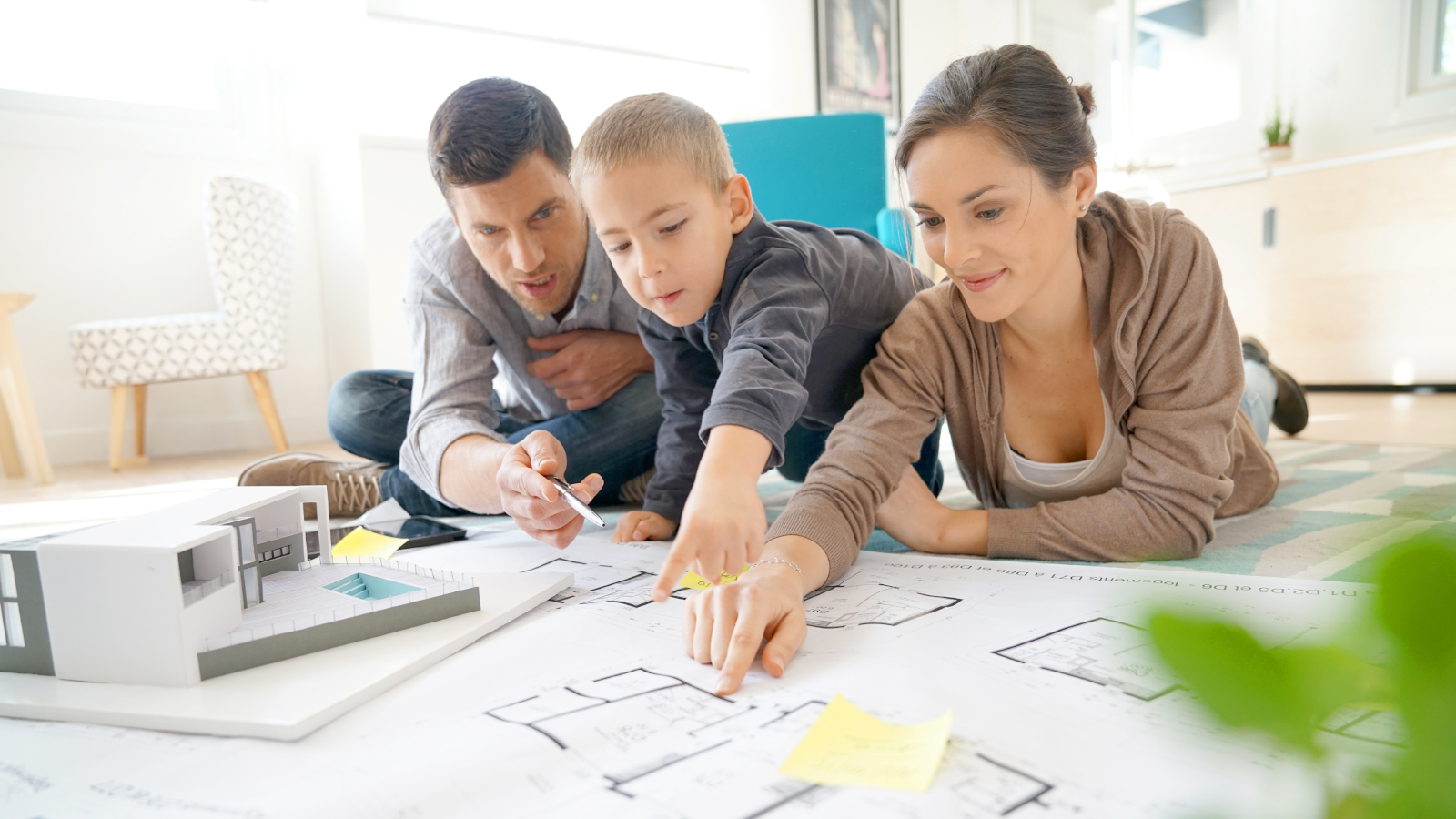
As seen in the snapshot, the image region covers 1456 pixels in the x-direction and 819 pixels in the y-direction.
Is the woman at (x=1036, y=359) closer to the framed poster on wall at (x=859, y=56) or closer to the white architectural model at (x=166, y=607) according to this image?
the white architectural model at (x=166, y=607)

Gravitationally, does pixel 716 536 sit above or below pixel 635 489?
above

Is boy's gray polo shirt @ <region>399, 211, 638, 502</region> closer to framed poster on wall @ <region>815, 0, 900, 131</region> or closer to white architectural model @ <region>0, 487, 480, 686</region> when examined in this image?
white architectural model @ <region>0, 487, 480, 686</region>

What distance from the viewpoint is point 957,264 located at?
875 mm

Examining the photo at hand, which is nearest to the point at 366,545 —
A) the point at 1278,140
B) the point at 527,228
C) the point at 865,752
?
the point at 527,228

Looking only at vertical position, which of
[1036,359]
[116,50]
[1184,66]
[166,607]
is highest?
[1184,66]

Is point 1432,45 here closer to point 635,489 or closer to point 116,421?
point 635,489

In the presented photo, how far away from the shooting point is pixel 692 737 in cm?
52

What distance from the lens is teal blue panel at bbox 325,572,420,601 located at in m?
0.75

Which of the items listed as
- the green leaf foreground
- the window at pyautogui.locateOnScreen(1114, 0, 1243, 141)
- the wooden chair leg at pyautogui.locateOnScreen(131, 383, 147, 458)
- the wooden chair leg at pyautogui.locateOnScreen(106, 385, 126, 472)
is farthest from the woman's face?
the window at pyautogui.locateOnScreen(1114, 0, 1243, 141)

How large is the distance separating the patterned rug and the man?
173 millimetres

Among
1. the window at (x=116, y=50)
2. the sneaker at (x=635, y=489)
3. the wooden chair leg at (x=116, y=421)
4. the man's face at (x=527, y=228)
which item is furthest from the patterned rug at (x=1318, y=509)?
the window at (x=116, y=50)

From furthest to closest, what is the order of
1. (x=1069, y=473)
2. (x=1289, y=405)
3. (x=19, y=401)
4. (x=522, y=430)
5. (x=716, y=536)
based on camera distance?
(x=19, y=401)
(x=1289, y=405)
(x=522, y=430)
(x=1069, y=473)
(x=716, y=536)

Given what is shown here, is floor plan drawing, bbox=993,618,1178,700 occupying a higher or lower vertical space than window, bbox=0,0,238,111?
lower

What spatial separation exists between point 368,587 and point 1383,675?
2.56ft
